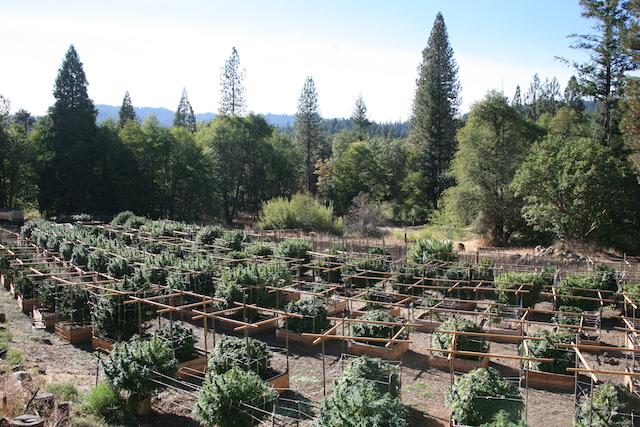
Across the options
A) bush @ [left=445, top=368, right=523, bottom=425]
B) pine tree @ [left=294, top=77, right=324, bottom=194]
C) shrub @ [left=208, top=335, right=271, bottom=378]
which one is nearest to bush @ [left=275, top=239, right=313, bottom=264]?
shrub @ [left=208, top=335, right=271, bottom=378]

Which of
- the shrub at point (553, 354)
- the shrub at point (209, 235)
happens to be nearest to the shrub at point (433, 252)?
the shrub at point (209, 235)

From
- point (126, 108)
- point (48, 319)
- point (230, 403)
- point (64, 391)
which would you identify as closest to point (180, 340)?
point (64, 391)

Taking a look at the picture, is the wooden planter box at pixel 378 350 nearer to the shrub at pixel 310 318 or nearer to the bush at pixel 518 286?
the shrub at pixel 310 318

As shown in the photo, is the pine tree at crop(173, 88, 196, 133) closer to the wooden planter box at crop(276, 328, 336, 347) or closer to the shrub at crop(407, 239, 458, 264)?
the shrub at crop(407, 239, 458, 264)

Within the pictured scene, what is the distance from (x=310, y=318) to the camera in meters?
15.0

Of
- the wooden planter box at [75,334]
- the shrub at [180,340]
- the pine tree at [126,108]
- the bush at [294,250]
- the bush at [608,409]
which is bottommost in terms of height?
the wooden planter box at [75,334]

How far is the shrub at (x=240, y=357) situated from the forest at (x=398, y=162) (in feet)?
75.3

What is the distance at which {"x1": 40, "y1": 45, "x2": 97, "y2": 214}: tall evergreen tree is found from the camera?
4188 cm

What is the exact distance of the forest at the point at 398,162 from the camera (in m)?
31.3

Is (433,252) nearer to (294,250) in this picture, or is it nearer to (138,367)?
(294,250)

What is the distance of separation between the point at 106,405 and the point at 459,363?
25.7 feet

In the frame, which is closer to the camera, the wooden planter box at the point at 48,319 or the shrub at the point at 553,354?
the shrub at the point at 553,354

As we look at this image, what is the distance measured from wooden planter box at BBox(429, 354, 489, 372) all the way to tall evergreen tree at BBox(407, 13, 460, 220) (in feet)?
129

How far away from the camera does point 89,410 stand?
10133mm
